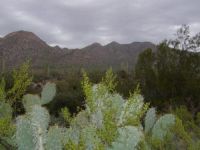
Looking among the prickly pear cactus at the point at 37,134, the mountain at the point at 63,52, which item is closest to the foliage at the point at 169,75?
the prickly pear cactus at the point at 37,134

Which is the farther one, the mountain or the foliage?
the mountain

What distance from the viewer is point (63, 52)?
293ft

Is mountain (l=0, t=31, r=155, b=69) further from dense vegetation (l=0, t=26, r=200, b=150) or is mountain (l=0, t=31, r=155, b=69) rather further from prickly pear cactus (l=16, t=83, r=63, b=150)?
prickly pear cactus (l=16, t=83, r=63, b=150)

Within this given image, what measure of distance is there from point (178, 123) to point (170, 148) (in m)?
0.63

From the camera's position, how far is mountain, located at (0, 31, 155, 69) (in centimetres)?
7625

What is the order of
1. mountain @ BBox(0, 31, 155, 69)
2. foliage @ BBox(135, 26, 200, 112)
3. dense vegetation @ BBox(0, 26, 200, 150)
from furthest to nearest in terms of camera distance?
mountain @ BBox(0, 31, 155, 69) < foliage @ BBox(135, 26, 200, 112) < dense vegetation @ BBox(0, 26, 200, 150)

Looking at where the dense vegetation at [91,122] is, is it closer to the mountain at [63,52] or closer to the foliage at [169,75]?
the foliage at [169,75]

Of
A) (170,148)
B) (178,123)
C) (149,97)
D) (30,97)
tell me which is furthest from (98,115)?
(149,97)

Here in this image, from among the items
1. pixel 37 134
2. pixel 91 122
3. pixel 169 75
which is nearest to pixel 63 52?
pixel 169 75

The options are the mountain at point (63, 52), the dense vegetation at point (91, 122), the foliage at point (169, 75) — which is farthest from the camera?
the mountain at point (63, 52)

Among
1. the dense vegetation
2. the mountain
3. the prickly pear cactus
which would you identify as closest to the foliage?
the dense vegetation

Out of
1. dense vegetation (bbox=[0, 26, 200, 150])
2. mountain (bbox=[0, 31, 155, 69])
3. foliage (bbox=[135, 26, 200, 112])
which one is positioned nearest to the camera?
dense vegetation (bbox=[0, 26, 200, 150])

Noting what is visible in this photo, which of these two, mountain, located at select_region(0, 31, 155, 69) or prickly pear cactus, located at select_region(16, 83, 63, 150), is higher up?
prickly pear cactus, located at select_region(16, 83, 63, 150)

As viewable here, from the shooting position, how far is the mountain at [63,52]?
3002 inches
